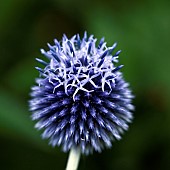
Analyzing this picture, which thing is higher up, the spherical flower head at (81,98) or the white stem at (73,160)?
the spherical flower head at (81,98)

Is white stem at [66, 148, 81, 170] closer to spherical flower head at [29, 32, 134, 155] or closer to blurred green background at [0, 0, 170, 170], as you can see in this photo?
spherical flower head at [29, 32, 134, 155]
